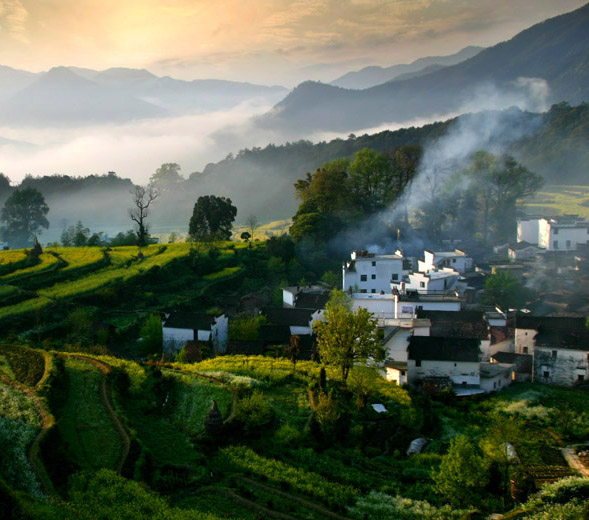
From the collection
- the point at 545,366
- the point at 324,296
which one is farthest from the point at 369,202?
the point at 545,366

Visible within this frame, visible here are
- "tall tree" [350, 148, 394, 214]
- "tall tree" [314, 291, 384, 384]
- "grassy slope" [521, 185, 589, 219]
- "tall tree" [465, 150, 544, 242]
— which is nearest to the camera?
"tall tree" [314, 291, 384, 384]

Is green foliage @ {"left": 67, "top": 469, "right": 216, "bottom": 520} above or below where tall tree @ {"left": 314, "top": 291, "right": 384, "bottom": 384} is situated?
below

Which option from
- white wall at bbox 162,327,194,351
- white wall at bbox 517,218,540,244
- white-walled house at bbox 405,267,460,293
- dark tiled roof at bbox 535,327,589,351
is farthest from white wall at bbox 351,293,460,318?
white wall at bbox 517,218,540,244

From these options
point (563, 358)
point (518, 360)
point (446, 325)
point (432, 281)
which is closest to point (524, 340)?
point (518, 360)

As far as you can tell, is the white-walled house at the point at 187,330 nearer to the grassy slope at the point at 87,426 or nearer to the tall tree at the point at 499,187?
the grassy slope at the point at 87,426

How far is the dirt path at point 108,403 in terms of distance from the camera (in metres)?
18.6

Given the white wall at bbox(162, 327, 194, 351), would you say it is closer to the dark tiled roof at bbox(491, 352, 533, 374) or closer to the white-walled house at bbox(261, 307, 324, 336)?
the white-walled house at bbox(261, 307, 324, 336)

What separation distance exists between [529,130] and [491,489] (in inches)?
3620

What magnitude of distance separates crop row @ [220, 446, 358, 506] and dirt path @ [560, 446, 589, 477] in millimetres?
9411

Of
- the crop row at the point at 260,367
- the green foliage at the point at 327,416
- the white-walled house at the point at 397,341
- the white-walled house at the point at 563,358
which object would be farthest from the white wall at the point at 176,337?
the white-walled house at the point at 563,358

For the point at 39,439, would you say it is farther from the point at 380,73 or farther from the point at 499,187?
the point at 380,73

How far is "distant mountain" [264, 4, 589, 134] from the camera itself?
140375mm

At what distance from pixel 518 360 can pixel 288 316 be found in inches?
616

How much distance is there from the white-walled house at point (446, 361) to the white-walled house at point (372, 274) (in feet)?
59.0
